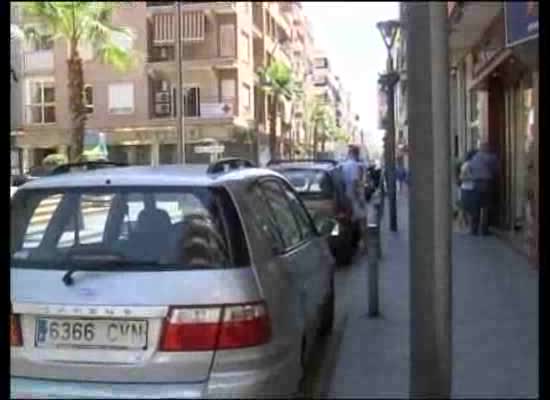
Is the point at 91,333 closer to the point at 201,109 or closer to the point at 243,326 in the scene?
the point at 243,326

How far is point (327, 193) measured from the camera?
34.8 feet

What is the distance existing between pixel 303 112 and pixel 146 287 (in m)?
13.1

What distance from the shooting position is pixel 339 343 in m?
6.89

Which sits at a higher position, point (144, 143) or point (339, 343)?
point (144, 143)

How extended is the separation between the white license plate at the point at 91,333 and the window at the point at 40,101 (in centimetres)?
87

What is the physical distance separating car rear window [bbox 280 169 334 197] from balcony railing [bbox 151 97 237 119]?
5.80 m

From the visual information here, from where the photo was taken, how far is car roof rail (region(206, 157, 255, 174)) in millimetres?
4270

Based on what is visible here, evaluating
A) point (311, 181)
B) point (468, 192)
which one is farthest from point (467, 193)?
point (311, 181)

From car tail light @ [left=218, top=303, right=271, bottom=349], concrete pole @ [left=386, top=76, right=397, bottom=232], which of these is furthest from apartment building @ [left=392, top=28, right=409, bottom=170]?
concrete pole @ [left=386, top=76, right=397, bottom=232]

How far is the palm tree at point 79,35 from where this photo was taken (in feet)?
12.8

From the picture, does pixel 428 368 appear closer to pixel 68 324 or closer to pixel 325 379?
pixel 325 379

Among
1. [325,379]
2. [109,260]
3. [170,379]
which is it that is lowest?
[325,379]

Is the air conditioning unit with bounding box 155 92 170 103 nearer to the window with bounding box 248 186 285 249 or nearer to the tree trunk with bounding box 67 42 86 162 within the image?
the tree trunk with bounding box 67 42 86 162
